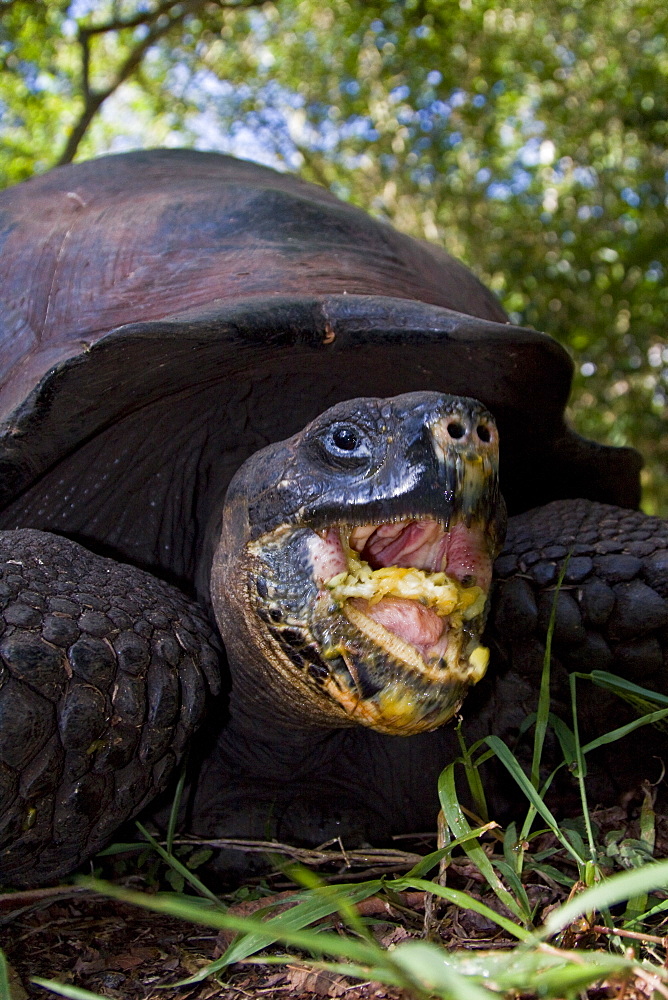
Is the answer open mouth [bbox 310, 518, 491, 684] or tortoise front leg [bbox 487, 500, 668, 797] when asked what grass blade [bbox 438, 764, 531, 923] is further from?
tortoise front leg [bbox 487, 500, 668, 797]

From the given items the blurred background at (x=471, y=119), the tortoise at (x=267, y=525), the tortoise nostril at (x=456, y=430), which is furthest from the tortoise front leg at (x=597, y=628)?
the blurred background at (x=471, y=119)

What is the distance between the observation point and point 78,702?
137 centimetres

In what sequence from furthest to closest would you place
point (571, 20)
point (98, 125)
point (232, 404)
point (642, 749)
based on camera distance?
1. point (98, 125)
2. point (571, 20)
3. point (232, 404)
4. point (642, 749)

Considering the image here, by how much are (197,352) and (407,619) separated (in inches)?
29.7

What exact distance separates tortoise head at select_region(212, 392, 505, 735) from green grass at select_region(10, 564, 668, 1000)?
0.68 ft

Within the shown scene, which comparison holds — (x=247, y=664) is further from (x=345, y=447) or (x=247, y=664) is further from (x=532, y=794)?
(x=532, y=794)

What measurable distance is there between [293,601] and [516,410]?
1.03 meters

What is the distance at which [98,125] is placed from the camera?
1219cm

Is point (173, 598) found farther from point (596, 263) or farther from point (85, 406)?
point (596, 263)

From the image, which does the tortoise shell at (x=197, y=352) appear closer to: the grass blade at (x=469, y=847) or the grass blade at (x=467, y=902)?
the grass blade at (x=469, y=847)

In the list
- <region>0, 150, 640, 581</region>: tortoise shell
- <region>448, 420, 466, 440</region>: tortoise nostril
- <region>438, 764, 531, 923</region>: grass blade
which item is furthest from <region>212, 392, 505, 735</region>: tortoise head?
<region>0, 150, 640, 581</region>: tortoise shell

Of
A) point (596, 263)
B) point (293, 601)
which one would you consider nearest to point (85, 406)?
point (293, 601)

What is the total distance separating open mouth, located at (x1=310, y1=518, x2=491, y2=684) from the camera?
57.3 inches

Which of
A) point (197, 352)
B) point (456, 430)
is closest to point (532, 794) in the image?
point (456, 430)
